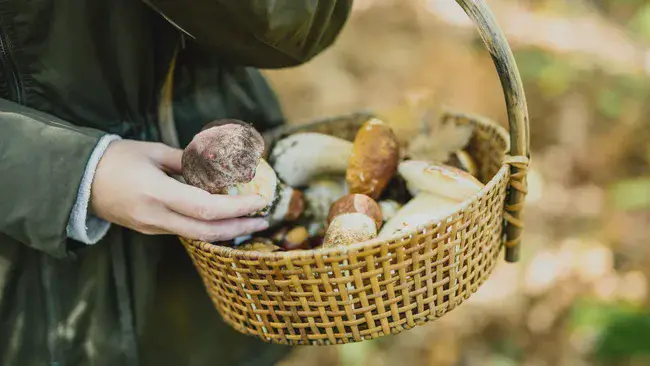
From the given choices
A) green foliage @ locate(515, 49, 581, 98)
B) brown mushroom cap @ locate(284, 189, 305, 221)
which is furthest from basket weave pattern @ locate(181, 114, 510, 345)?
green foliage @ locate(515, 49, 581, 98)

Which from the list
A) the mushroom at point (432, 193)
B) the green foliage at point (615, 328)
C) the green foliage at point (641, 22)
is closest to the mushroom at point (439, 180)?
the mushroom at point (432, 193)

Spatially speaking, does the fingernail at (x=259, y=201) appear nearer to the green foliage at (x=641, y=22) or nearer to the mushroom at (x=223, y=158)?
the mushroom at (x=223, y=158)

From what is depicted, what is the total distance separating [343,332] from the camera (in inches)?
21.8

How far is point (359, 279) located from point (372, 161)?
17cm

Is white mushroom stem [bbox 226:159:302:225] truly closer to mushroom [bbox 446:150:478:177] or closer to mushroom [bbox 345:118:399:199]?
mushroom [bbox 345:118:399:199]

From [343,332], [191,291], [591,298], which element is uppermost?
[343,332]

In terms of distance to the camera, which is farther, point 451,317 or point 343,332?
point 451,317

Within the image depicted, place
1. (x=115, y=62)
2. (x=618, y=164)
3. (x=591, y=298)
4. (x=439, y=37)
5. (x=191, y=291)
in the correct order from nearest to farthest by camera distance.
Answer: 1. (x=115, y=62)
2. (x=191, y=291)
3. (x=591, y=298)
4. (x=618, y=164)
5. (x=439, y=37)

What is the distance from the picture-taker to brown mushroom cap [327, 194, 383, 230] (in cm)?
59

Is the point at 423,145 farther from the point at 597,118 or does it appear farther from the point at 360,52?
the point at 360,52

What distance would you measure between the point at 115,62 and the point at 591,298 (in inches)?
49.2

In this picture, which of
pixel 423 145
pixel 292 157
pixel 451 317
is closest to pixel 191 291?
pixel 292 157

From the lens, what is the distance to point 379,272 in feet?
1.70

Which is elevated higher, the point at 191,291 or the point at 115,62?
the point at 115,62
